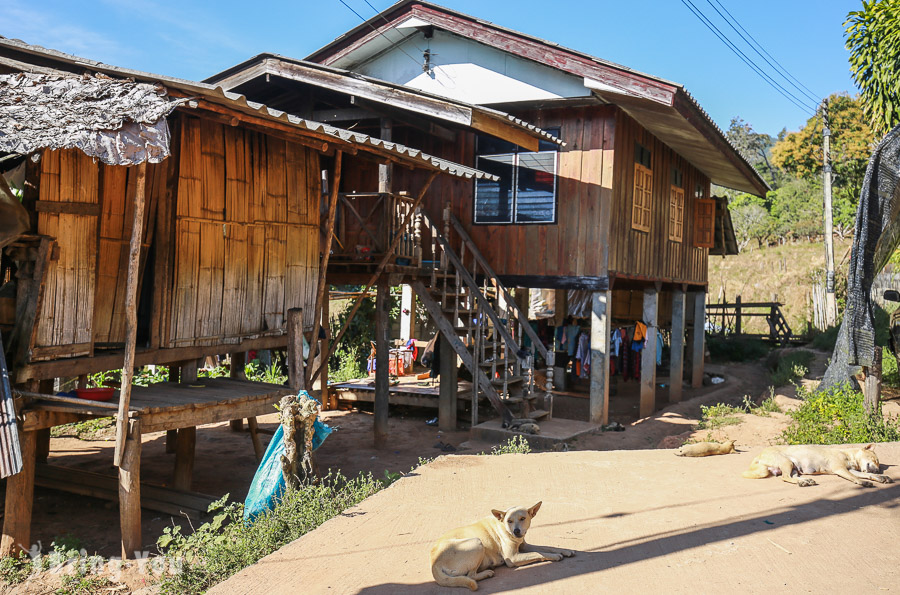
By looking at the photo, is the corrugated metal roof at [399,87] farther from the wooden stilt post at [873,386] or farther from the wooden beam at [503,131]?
the wooden stilt post at [873,386]

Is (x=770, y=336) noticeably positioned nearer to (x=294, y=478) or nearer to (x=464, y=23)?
(x=464, y=23)

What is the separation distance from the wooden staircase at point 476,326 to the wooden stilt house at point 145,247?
9.38ft

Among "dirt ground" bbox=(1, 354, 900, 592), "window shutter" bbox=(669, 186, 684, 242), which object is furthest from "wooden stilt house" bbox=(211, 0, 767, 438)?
"window shutter" bbox=(669, 186, 684, 242)

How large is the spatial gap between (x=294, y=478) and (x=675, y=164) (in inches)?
471

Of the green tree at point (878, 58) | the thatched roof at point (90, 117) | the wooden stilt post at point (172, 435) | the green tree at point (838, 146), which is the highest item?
the green tree at point (838, 146)

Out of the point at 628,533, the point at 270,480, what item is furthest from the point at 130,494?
the point at 628,533

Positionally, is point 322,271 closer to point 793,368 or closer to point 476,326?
point 476,326

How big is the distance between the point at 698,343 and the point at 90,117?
16.1 meters

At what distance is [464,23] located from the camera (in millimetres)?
11648

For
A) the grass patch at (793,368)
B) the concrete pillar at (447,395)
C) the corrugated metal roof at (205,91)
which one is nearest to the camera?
the corrugated metal roof at (205,91)

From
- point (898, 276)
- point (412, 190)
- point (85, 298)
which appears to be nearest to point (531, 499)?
point (85, 298)

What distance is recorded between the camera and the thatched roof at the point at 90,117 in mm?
5230

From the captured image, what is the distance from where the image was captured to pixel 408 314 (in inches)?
689

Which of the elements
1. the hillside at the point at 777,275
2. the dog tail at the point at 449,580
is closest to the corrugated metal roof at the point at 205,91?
the dog tail at the point at 449,580
